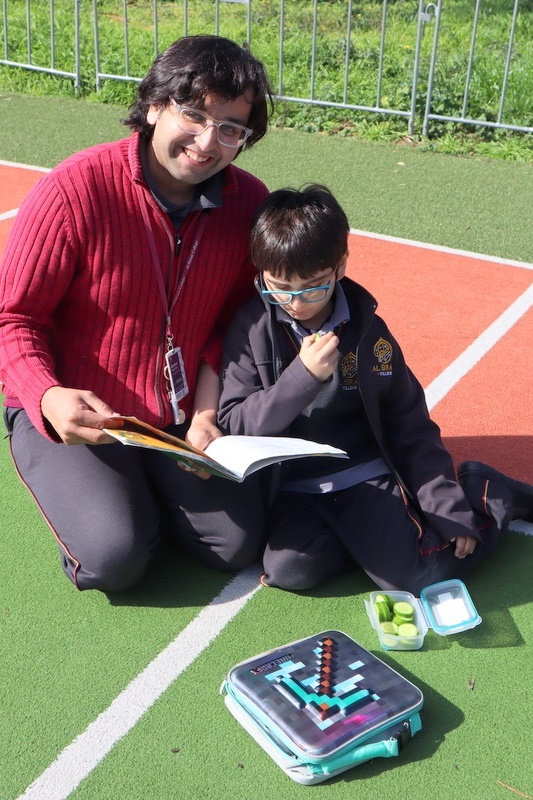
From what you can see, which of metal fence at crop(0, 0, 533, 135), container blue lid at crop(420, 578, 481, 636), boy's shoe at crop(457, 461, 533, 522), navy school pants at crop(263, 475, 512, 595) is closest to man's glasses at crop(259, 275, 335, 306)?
navy school pants at crop(263, 475, 512, 595)

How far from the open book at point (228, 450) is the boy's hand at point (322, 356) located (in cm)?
24

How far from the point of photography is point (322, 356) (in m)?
3.08

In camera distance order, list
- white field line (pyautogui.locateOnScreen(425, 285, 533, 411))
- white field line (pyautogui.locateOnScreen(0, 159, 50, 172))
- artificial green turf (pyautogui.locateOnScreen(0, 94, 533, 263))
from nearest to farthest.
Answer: white field line (pyautogui.locateOnScreen(425, 285, 533, 411)) < artificial green turf (pyautogui.locateOnScreen(0, 94, 533, 263)) < white field line (pyautogui.locateOnScreen(0, 159, 50, 172))

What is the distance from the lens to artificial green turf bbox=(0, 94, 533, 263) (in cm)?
718

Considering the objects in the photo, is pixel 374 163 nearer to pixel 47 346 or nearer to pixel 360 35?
pixel 360 35

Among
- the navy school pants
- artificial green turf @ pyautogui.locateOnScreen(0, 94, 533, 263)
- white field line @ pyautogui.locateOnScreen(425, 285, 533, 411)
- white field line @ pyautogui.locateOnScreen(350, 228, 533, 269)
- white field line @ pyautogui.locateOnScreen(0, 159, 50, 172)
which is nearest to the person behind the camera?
the navy school pants

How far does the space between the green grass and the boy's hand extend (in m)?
6.75

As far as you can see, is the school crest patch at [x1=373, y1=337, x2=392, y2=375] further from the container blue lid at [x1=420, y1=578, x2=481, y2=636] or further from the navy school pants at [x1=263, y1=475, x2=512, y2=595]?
the container blue lid at [x1=420, y1=578, x2=481, y2=636]

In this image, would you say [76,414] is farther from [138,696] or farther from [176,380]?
[138,696]

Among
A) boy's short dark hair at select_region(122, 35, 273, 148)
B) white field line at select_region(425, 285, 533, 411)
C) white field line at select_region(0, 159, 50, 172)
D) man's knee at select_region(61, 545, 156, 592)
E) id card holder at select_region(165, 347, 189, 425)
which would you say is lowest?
white field line at select_region(0, 159, 50, 172)

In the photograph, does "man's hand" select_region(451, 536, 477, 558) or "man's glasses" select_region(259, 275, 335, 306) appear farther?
"man's hand" select_region(451, 536, 477, 558)

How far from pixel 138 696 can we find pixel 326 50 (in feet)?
33.4

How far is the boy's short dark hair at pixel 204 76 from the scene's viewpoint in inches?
118

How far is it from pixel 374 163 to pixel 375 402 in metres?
6.01
